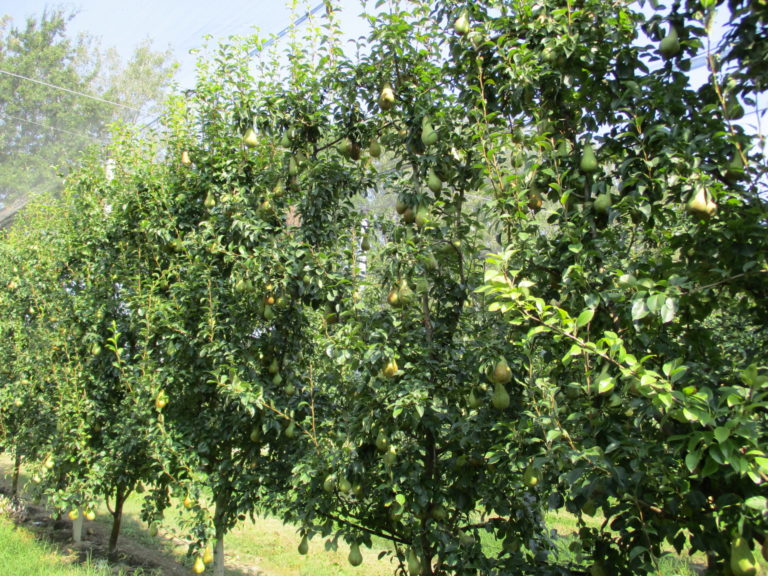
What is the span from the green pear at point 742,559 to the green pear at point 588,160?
48.3 inches

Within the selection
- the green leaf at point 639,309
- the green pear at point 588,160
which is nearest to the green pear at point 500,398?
the green leaf at point 639,309

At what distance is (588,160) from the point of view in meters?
1.95

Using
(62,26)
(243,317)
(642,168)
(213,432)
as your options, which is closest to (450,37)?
(642,168)

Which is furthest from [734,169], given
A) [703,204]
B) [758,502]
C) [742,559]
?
[742,559]

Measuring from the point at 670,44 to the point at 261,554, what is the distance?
239 inches

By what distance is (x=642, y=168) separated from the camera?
1.88m

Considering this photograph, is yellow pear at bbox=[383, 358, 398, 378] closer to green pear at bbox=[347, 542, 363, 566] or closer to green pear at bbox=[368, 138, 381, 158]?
green pear at bbox=[347, 542, 363, 566]

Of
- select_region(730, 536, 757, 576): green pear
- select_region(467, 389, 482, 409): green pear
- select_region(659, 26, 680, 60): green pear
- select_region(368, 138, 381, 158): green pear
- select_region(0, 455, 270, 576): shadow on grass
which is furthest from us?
select_region(0, 455, 270, 576): shadow on grass

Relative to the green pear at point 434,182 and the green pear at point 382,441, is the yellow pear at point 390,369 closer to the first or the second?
the green pear at point 382,441

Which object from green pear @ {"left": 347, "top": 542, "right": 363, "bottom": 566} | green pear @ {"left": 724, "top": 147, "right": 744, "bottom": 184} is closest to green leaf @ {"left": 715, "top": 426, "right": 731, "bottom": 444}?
green pear @ {"left": 724, "top": 147, "right": 744, "bottom": 184}

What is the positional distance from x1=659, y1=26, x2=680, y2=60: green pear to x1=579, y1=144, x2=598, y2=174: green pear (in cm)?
37

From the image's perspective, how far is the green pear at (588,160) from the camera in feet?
6.36

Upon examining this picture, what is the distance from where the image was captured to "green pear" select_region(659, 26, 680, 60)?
1.75 meters

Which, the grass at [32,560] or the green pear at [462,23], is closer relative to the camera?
the green pear at [462,23]
